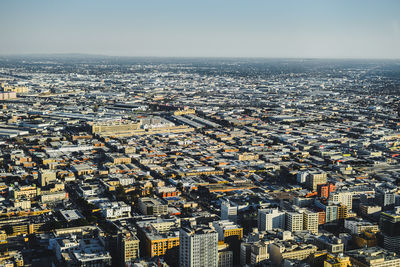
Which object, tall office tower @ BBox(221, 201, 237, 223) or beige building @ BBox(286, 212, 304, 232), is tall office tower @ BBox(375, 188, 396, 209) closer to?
beige building @ BBox(286, 212, 304, 232)

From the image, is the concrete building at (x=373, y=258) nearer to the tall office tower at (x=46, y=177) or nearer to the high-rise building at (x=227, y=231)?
the high-rise building at (x=227, y=231)

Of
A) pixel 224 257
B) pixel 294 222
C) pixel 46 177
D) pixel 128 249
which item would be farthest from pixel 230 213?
pixel 46 177

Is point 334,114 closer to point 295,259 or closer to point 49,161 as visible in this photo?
point 49,161

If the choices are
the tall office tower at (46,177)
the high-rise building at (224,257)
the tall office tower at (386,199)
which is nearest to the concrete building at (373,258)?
the high-rise building at (224,257)

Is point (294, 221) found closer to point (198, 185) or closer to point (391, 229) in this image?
point (391, 229)

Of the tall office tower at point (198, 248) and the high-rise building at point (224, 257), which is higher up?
the tall office tower at point (198, 248)
